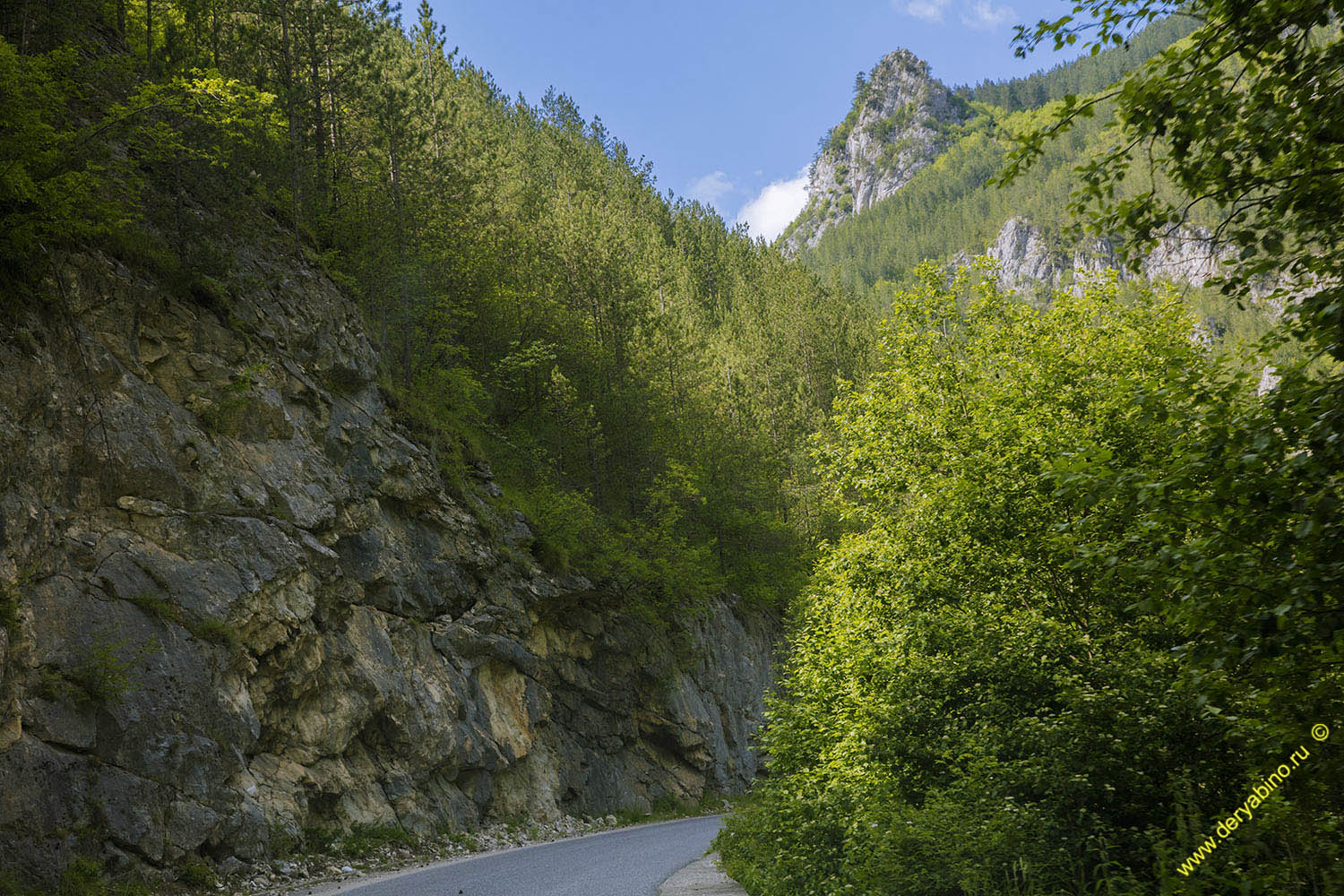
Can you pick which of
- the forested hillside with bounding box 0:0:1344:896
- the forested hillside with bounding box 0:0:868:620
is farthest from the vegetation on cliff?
the forested hillside with bounding box 0:0:868:620

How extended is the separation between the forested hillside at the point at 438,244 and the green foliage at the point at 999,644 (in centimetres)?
1176

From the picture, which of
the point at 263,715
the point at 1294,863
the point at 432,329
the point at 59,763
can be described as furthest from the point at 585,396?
the point at 1294,863

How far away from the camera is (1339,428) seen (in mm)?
4090

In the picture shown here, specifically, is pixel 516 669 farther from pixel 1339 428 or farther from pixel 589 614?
pixel 1339 428

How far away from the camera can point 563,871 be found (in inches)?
514

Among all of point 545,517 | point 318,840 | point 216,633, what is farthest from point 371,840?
point 545,517

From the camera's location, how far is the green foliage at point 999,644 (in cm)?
695

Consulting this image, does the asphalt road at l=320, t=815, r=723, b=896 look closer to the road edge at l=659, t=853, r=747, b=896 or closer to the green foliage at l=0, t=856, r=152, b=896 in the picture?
the road edge at l=659, t=853, r=747, b=896

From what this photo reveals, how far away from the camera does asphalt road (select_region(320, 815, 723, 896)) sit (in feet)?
35.9

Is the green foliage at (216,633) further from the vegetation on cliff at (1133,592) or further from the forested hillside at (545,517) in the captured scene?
the vegetation on cliff at (1133,592)

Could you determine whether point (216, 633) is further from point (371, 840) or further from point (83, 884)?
point (371, 840)

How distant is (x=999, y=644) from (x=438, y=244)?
848 inches

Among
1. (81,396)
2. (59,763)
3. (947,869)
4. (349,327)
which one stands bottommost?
Answer: (947,869)

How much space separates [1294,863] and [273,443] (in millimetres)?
15683
